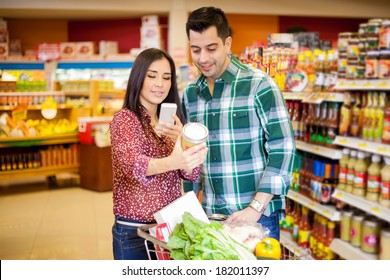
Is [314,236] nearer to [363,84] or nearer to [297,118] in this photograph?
[297,118]

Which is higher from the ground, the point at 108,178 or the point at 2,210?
the point at 2,210

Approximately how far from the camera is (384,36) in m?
3.24

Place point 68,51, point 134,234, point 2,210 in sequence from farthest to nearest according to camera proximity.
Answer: point 68,51, point 2,210, point 134,234

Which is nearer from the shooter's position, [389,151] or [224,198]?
[224,198]

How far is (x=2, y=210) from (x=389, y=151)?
7.22ft

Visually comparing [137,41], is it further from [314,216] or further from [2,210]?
[2,210]

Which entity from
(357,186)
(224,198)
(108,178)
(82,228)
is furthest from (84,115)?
(224,198)

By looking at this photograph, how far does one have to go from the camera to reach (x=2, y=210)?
2510 millimetres

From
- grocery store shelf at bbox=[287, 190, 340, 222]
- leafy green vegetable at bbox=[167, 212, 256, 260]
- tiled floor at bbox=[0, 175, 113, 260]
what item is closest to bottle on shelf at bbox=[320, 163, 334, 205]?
grocery store shelf at bbox=[287, 190, 340, 222]

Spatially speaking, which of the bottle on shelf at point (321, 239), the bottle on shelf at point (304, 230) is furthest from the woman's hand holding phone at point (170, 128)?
the bottle on shelf at point (304, 230)

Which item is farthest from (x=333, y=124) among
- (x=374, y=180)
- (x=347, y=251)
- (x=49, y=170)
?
(x=49, y=170)

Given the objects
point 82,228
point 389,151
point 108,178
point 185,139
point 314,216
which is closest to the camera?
point 185,139

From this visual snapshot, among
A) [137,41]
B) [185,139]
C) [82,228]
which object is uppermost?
[137,41]
